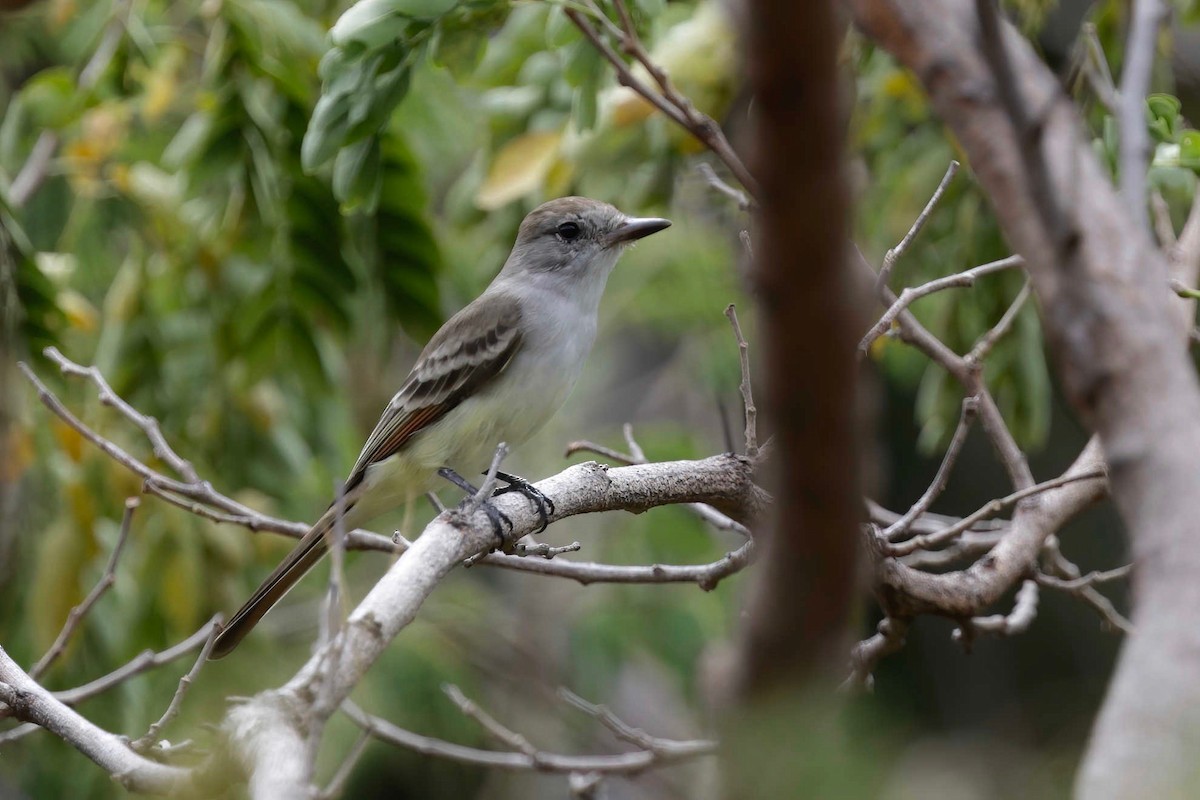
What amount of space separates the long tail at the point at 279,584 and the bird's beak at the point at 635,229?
1472mm

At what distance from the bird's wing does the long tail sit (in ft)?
1.94

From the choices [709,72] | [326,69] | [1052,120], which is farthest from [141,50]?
[1052,120]

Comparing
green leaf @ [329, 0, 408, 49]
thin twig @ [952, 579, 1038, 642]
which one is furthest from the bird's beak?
thin twig @ [952, 579, 1038, 642]

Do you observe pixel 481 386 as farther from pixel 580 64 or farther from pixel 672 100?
pixel 672 100

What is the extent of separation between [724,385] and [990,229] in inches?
89.1

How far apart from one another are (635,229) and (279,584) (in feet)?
5.44

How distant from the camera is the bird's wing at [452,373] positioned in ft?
13.0

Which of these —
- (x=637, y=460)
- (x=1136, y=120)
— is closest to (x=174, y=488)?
(x=637, y=460)

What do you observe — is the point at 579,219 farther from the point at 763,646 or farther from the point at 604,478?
the point at 763,646

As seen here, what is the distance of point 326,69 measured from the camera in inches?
117

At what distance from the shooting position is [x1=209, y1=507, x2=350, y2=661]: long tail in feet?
10.3

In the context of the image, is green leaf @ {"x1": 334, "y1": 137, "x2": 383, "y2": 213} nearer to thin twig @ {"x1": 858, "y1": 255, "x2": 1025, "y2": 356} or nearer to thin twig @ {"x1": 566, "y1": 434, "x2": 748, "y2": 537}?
thin twig @ {"x1": 566, "y1": 434, "x2": 748, "y2": 537}

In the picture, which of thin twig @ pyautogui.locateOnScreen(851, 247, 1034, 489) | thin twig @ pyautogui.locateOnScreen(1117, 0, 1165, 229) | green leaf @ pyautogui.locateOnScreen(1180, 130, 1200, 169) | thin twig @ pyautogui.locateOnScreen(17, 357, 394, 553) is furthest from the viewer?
thin twig @ pyautogui.locateOnScreen(851, 247, 1034, 489)

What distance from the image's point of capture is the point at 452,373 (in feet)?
13.1
